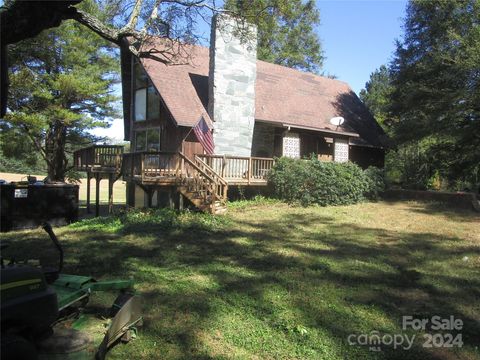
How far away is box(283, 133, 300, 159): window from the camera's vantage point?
819 inches

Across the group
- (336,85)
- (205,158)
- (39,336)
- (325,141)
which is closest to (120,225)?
(205,158)

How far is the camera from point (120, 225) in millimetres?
12430

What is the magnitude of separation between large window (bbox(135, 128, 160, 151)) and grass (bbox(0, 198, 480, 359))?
8.00m

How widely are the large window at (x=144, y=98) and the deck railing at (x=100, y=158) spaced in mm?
2448

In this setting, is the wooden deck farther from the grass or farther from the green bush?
the grass

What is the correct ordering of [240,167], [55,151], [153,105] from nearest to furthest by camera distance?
[240,167] → [153,105] → [55,151]

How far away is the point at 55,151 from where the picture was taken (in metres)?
27.2

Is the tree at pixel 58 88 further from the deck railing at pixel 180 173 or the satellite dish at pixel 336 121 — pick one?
the satellite dish at pixel 336 121

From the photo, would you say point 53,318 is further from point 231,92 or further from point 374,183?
point 374,183

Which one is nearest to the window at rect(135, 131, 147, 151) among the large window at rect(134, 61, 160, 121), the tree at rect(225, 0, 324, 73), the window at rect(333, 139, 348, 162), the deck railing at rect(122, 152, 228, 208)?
the large window at rect(134, 61, 160, 121)

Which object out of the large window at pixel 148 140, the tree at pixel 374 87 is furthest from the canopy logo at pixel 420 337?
the tree at pixel 374 87

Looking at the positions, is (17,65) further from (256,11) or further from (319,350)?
(319,350)

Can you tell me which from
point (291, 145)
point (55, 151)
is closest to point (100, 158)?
point (55, 151)

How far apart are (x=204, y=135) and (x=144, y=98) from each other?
594 centimetres
